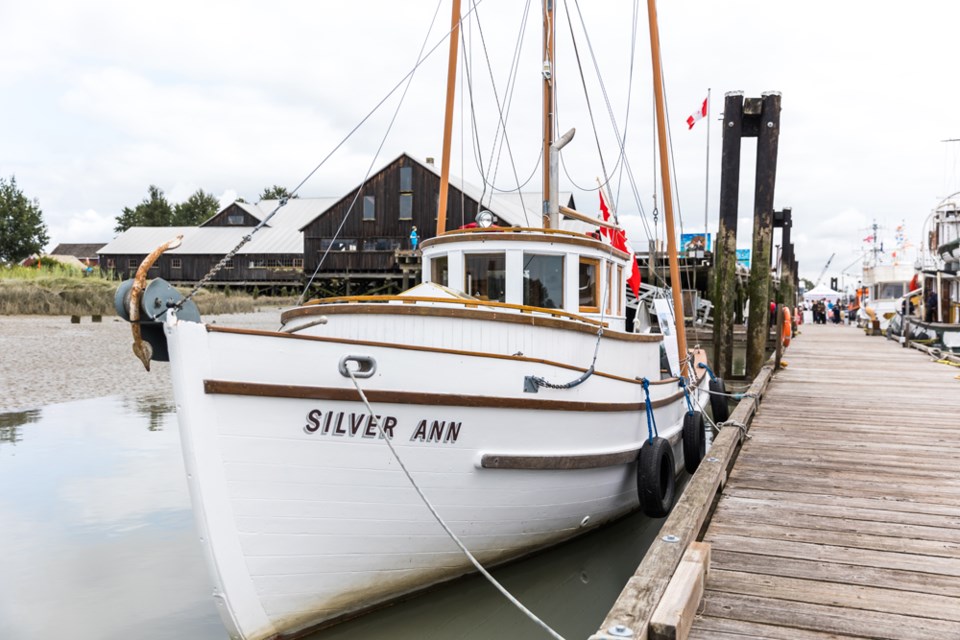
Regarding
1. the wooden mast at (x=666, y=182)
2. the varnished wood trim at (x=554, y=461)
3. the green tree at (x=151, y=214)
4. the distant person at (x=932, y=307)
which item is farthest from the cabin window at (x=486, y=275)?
the green tree at (x=151, y=214)

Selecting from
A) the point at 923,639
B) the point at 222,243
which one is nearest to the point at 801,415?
the point at 923,639

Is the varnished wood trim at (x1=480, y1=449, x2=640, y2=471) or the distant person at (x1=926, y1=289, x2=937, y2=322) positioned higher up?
the distant person at (x1=926, y1=289, x2=937, y2=322)

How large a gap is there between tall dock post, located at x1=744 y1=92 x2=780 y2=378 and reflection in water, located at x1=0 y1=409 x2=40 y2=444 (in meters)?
12.0

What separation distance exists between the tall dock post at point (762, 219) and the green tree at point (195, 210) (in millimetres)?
81142

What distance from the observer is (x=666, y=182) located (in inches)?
347

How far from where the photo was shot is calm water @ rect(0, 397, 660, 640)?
516 centimetres

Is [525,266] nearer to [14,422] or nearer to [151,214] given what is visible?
[14,422]

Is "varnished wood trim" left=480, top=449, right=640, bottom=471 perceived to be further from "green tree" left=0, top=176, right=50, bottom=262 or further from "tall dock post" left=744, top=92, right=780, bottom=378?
"green tree" left=0, top=176, right=50, bottom=262

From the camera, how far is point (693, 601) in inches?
140

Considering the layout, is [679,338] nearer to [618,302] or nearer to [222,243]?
[618,302]

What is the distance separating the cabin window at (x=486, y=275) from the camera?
701cm

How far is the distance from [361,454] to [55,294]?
29.0 meters

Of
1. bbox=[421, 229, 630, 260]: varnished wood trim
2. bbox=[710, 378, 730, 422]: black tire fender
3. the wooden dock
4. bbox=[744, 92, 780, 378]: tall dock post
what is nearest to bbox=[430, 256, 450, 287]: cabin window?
bbox=[421, 229, 630, 260]: varnished wood trim

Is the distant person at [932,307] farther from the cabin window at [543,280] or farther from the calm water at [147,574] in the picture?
the cabin window at [543,280]
